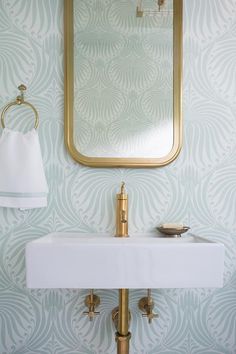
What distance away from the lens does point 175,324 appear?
144 cm

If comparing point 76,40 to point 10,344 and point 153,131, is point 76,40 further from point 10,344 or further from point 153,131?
point 10,344

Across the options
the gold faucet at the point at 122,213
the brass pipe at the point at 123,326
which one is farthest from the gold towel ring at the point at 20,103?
the brass pipe at the point at 123,326

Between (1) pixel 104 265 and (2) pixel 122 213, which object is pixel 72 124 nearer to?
(2) pixel 122 213

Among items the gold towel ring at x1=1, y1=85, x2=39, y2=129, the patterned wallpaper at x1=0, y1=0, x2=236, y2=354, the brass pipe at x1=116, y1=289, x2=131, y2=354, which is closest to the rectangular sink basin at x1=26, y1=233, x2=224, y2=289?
the brass pipe at x1=116, y1=289, x2=131, y2=354

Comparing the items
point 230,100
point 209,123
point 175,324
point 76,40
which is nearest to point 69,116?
point 76,40

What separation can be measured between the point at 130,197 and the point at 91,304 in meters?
0.49

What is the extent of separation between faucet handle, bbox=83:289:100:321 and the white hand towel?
441mm

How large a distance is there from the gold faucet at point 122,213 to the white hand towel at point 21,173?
32cm

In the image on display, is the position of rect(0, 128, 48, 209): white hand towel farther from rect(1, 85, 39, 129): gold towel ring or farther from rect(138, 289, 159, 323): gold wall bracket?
rect(138, 289, 159, 323): gold wall bracket

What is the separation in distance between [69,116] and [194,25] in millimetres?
717

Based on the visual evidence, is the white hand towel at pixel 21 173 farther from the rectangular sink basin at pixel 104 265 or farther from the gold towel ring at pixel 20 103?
the rectangular sink basin at pixel 104 265

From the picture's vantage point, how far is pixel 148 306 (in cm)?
135

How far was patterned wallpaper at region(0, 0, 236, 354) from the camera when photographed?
1430 mm

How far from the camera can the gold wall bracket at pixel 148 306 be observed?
1321 mm
